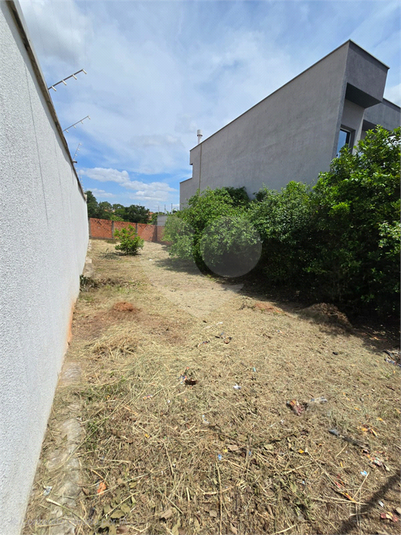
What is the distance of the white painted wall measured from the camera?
1.03 m

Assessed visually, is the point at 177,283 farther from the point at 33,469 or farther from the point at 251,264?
the point at 33,469

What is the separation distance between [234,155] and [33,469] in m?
12.4

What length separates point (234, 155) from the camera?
37.1ft

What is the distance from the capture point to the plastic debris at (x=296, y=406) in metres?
1.99

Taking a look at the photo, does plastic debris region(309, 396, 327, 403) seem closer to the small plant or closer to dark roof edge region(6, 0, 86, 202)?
dark roof edge region(6, 0, 86, 202)

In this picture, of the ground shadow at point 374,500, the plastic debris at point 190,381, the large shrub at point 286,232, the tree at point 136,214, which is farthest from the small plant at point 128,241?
the tree at point 136,214

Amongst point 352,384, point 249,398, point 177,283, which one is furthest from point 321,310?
point 177,283

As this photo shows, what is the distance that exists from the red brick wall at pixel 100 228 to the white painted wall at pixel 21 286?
18.0 m

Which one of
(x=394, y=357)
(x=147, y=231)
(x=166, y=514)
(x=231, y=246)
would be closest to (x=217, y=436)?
(x=166, y=514)

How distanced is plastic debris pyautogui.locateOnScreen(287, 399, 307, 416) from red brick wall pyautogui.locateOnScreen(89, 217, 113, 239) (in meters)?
19.1

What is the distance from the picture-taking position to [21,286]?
1.25 m

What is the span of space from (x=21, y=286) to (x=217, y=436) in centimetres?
170

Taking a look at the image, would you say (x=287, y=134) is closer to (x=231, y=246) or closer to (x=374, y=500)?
(x=231, y=246)

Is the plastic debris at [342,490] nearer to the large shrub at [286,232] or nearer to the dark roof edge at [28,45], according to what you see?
the dark roof edge at [28,45]
